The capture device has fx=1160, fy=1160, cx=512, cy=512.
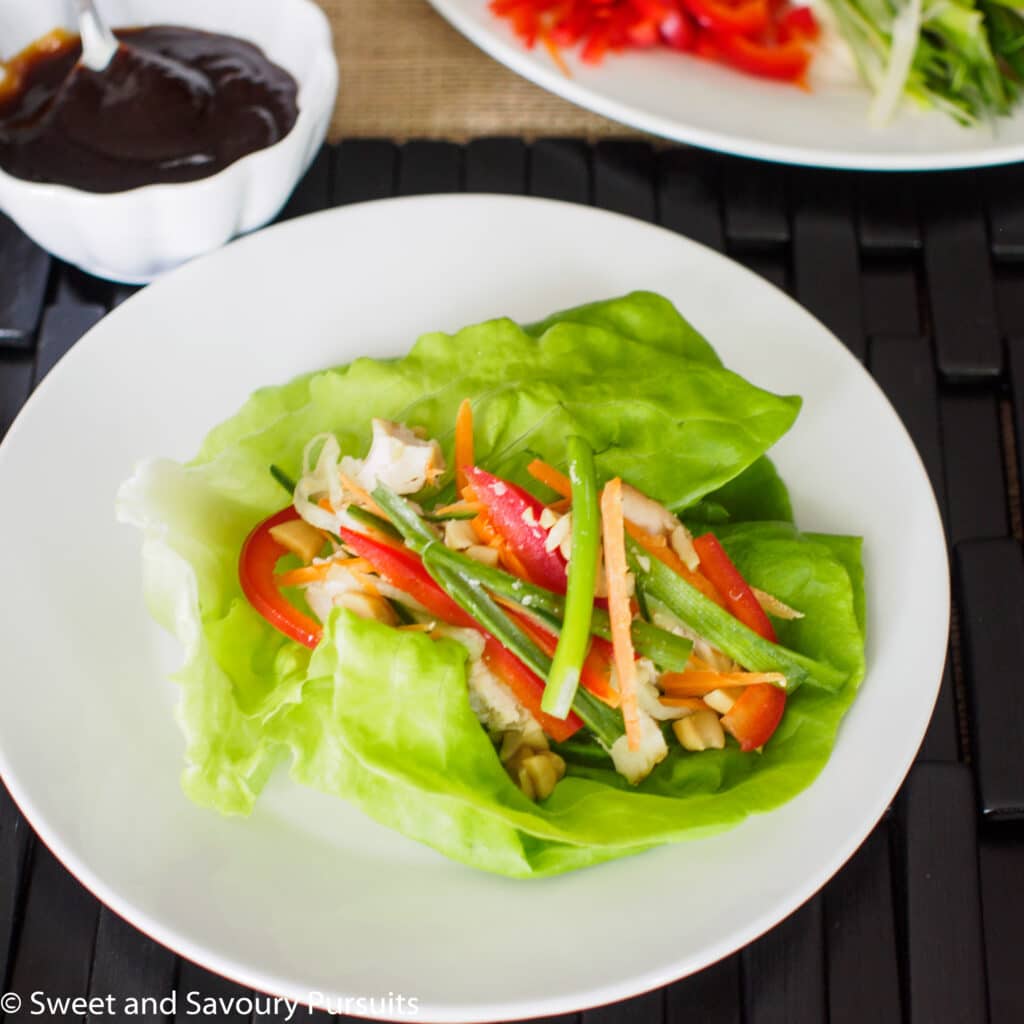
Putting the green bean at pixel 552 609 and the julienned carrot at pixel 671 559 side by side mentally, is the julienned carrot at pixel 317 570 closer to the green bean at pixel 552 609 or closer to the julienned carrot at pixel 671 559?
the green bean at pixel 552 609

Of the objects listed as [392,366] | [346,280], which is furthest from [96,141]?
[392,366]

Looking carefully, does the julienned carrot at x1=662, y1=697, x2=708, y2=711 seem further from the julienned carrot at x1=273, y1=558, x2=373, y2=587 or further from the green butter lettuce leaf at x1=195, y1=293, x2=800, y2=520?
the julienned carrot at x1=273, y1=558, x2=373, y2=587

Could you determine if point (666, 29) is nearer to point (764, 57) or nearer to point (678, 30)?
point (678, 30)

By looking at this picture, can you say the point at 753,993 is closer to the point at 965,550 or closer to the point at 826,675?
the point at 826,675

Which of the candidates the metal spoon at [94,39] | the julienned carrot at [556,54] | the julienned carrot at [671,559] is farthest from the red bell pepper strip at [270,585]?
the julienned carrot at [556,54]

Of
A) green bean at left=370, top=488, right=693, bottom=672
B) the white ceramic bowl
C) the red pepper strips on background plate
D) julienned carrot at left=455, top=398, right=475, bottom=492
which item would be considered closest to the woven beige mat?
the red pepper strips on background plate

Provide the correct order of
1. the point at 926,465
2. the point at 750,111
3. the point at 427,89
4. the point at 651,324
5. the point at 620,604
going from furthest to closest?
the point at 427,89, the point at 750,111, the point at 926,465, the point at 651,324, the point at 620,604

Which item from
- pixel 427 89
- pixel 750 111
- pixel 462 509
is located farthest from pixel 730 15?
pixel 462 509
